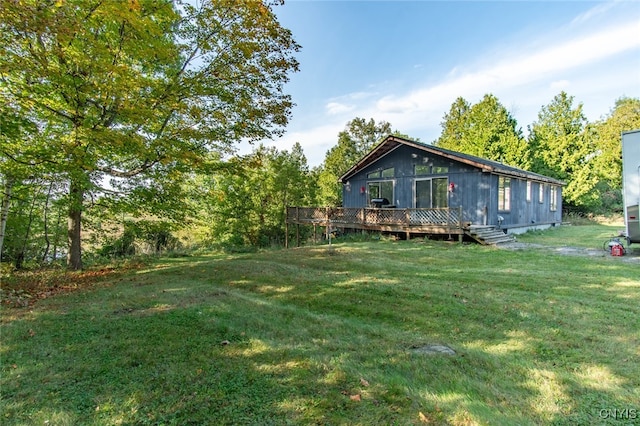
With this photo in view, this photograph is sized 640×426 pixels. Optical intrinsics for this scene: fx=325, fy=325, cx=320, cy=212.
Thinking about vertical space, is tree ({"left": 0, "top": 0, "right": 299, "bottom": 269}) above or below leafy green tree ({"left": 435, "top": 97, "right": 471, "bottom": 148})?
below

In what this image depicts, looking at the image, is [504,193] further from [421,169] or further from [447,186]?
[421,169]

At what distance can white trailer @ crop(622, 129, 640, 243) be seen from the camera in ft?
27.0

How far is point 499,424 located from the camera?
2.14m

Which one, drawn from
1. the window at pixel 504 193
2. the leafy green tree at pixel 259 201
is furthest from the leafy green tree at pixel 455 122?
the leafy green tree at pixel 259 201

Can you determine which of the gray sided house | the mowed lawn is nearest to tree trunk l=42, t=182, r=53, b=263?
the mowed lawn

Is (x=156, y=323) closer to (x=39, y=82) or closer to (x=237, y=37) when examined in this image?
(x=39, y=82)

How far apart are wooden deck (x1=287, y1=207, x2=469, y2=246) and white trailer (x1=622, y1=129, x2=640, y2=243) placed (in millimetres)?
4331

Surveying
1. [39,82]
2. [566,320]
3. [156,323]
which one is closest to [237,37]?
[39,82]

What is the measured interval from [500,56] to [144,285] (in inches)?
564

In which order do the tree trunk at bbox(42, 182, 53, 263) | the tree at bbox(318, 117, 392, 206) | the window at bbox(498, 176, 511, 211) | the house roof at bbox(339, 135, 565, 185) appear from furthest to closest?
the tree at bbox(318, 117, 392, 206) < the window at bbox(498, 176, 511, 211) < the house roof at bbox(339, 135, 565, 185) < the tree trunk at bbox(42, 182, 53, 263)

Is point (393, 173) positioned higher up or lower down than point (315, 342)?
higher up

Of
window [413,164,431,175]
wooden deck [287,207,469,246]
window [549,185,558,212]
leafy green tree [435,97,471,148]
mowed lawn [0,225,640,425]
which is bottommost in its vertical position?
mowed lawn [0,225,640,425]

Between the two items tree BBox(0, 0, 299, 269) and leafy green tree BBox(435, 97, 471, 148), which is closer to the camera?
tree BBox(0, 0, 299, 269)

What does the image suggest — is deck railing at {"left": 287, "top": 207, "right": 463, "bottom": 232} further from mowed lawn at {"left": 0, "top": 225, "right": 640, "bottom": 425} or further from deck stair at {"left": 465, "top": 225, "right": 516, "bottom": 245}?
mowed lawn at {"left": 0, "top": 225, "right": 640, "bottom": 425}
